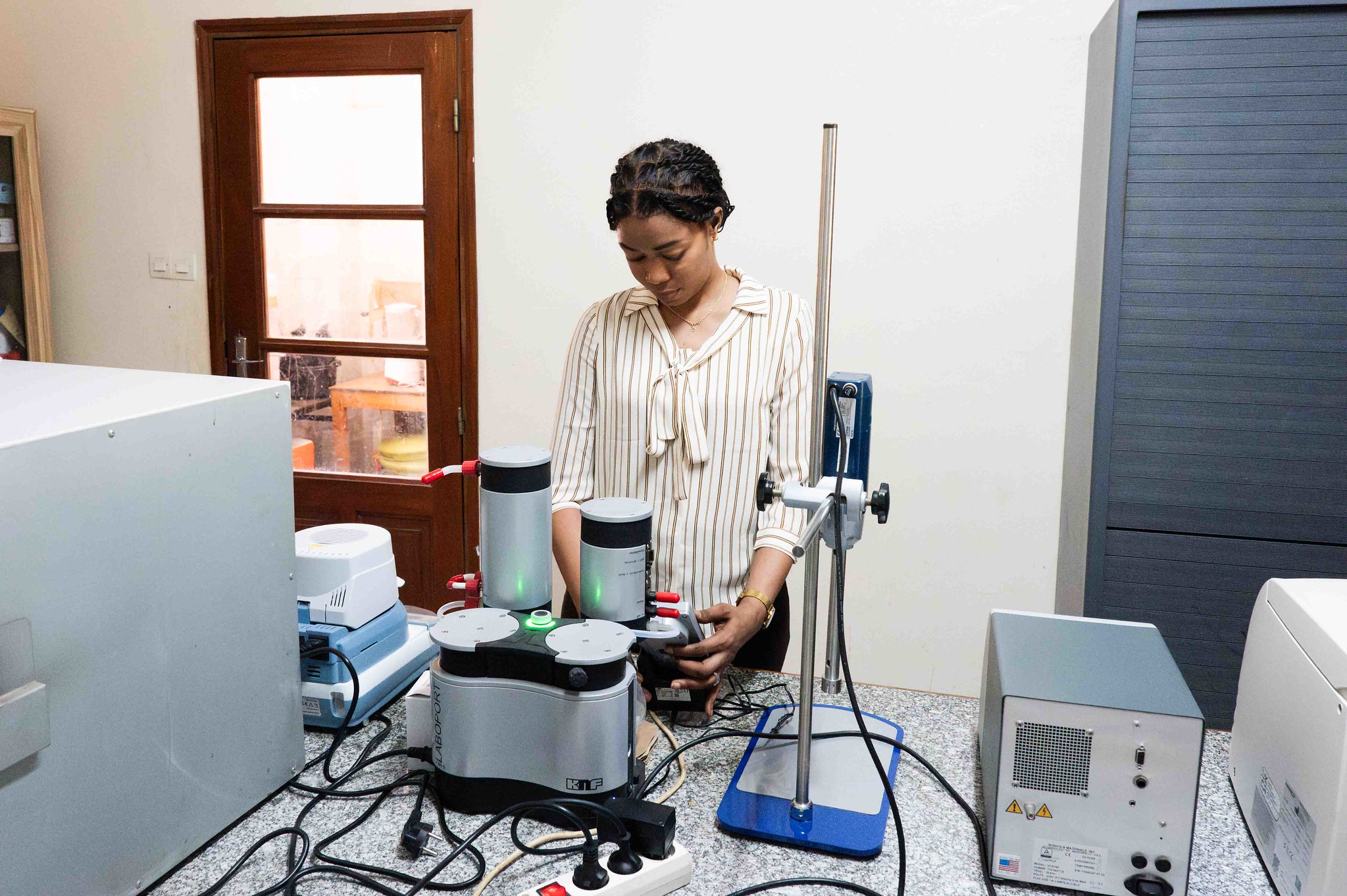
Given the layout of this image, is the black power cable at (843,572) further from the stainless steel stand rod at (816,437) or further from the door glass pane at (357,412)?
the door glass pane at (357,412)

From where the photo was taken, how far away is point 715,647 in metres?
1.17

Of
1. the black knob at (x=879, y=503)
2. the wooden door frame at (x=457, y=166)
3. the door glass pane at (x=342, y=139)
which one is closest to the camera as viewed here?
the black knob at (x=879, y=503)

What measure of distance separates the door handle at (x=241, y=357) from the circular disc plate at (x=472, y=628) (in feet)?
7.40

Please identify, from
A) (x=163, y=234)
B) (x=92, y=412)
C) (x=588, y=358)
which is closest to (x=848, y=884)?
(x=92, y=412)

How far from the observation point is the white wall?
7.76ft

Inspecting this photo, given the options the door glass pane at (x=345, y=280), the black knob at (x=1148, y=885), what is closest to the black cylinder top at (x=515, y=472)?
the black knob at (x=1148, y=885)

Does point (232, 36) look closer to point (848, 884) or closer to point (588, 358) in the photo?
point (588, 358)

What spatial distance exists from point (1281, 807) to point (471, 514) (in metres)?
2.31

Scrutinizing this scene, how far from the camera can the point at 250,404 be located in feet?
3.14

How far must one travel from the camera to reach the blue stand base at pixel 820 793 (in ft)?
3.16

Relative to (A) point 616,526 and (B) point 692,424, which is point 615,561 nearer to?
(A) point 616,526

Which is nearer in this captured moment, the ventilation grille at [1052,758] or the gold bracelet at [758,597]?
the ventilation grille at [1052,758]

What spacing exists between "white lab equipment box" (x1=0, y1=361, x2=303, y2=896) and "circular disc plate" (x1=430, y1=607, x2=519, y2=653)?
0.64ft

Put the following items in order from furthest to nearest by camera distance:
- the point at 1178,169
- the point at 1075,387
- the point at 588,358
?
the point at 1075,387
the point at 1178,169
the point at 588,358
